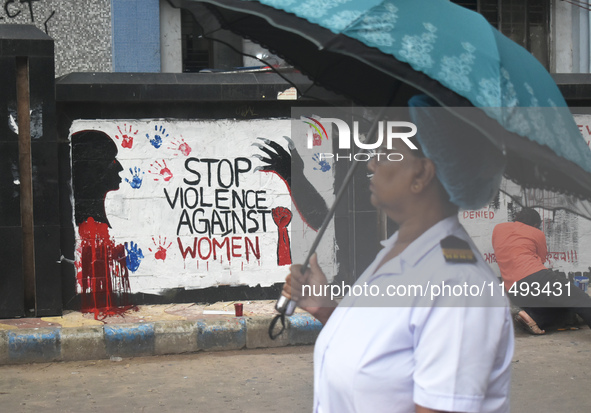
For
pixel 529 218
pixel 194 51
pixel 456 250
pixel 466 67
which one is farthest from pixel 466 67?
pixel 194 51

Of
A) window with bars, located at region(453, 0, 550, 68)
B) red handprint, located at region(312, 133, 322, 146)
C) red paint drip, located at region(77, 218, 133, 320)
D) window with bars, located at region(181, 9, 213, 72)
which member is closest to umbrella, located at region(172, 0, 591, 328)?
red paint drip, located at region(77, 218, 133, 320)

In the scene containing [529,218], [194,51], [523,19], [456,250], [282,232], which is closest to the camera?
[456,250]

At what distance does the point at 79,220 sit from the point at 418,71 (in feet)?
20.5

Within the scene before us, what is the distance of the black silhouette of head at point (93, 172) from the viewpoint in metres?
7.34

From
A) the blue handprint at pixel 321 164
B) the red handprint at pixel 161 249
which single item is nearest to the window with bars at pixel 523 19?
the blue handprint at pixel 321 164

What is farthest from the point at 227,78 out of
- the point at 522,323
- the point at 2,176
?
the point at 522,323

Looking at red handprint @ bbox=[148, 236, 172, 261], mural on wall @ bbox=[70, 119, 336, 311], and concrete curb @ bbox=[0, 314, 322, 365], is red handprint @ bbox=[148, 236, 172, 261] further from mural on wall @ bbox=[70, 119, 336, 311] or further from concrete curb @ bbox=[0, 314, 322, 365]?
concrete curb @ bbox=[0, 314, 322, 365]

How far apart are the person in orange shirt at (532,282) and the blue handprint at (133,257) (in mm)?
3768

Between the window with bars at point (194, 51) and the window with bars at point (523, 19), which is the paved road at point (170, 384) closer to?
the window with bars at point (194, 51)

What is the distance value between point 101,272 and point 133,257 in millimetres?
365

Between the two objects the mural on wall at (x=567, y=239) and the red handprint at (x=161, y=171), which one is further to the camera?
the mural on wall at (x=567, y=239)

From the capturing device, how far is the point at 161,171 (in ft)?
24.8

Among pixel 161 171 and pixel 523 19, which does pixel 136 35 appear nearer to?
pixel 161 171

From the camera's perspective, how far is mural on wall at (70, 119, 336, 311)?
291 inches
